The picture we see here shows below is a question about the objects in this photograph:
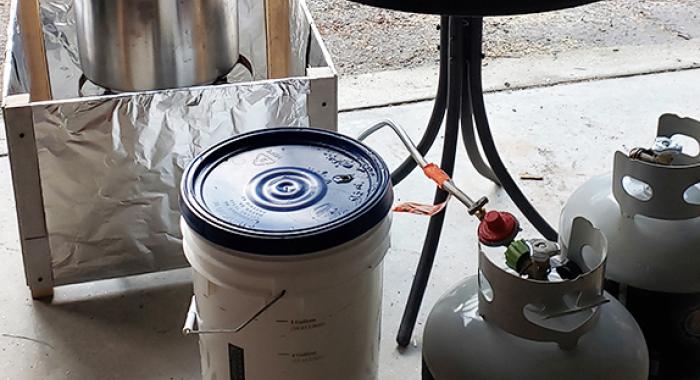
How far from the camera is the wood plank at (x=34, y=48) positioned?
5.50ft

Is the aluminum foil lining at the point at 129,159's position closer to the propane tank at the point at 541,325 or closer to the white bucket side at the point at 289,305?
the white bucket side at the point at 289,305

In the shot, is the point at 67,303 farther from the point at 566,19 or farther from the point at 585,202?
the point at 566,19

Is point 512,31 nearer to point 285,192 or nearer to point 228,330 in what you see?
point 285,192

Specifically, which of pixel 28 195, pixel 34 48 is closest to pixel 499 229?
pixel 28 195

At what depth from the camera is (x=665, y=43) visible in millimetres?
2469

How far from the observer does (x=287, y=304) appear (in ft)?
3.64

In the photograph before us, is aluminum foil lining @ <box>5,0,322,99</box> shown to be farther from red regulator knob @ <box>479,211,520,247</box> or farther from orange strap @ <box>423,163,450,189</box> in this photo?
red regulator knob @ <box>479,211,520,247</box>

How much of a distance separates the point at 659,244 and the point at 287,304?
53 centimetres

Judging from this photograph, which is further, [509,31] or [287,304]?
[509,31]

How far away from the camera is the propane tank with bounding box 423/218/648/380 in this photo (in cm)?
109

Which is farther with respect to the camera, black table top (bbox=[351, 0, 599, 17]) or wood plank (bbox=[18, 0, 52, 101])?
wood plank (bbox=[18, 0, 52, 101])

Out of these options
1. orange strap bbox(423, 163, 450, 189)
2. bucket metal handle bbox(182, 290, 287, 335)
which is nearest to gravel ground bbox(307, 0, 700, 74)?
orange strap bbox(423, 163, 450, 189)

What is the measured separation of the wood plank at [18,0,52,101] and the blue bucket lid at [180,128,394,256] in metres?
0.64

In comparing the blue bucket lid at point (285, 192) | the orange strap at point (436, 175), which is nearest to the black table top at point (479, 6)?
the blue bucket lid at point (285, 192)
